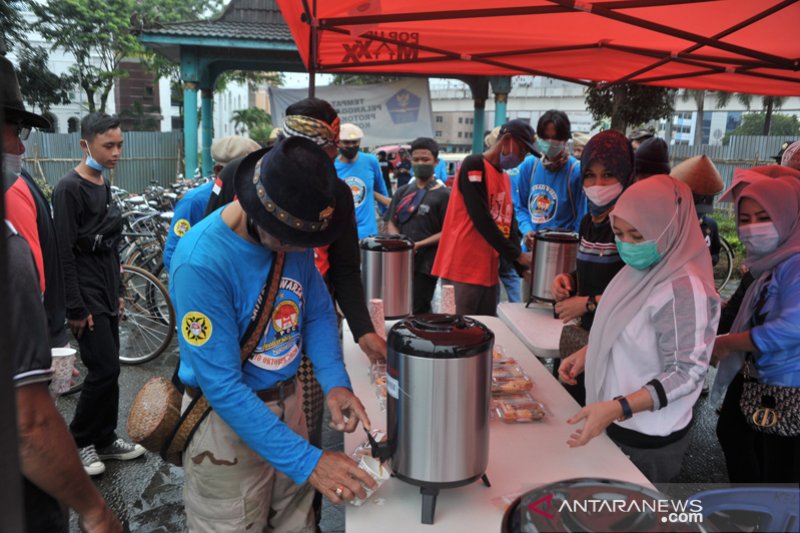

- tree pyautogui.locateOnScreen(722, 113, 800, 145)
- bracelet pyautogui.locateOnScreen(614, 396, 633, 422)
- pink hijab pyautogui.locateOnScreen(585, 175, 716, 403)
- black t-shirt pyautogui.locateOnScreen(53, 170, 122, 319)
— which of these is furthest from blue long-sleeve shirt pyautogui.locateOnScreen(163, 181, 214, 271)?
tree pyautogui.locateOnScreen(722, 113, 800, 145)

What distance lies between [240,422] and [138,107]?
90.3 feet

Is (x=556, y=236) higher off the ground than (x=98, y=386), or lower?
higher

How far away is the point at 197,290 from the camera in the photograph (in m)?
1.42

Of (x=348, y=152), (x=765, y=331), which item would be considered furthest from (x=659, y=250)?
(x=348, y=152)

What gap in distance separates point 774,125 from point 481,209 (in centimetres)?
2167

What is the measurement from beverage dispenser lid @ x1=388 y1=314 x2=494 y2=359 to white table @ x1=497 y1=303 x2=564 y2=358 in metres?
1.24

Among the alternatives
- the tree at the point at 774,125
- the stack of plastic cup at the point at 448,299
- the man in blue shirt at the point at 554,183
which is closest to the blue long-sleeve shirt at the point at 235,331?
the stack of plastic cup at the point at 448,299

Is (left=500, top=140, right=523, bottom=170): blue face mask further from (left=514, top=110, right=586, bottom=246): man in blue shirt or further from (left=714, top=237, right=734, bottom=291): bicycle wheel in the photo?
(left=714, top=237, right=734, bottom=291): bicycle wheel

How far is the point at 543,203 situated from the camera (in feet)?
14.1

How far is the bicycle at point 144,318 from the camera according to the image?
5043mm

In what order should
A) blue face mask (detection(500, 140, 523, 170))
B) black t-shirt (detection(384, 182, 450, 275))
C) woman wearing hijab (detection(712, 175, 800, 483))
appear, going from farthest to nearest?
black t-shirt (detection(384, 182, 450, 275)), blue face mask (detection(500, 140, 523, 170)), woman wearing hijab (detection(712, 175, 800, 483))

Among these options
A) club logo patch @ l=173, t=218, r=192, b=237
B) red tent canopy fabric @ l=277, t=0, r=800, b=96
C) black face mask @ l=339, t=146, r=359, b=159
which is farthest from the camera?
black face mask @ l=339, t=146, r=359, b=159

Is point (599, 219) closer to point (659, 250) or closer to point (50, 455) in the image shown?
point (659, 250)

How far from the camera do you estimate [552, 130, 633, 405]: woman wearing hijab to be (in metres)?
2.47
